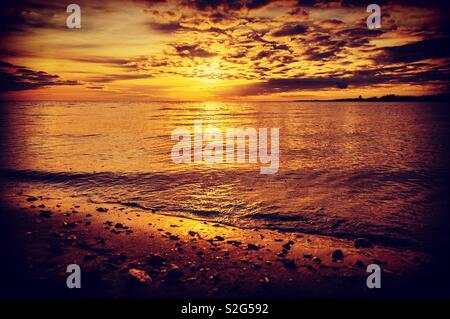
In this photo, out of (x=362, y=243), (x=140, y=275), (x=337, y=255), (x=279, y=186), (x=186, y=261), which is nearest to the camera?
(x=140, y=275)

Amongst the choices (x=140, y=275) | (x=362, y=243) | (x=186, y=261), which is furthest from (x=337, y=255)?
(x=140, y=275)

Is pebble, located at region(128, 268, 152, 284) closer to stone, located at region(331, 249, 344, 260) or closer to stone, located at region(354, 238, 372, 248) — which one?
stone, located at region(331, 249, 344, 260)

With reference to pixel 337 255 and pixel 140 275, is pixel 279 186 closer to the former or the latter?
pixel 337 255

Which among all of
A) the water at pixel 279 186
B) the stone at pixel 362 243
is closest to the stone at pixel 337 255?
the stone at pixel 362 243

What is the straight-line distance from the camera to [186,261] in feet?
19.9

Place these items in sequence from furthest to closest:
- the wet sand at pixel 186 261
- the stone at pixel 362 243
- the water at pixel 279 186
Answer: the water at pixel 279 186 → the stone at pixel 362 243 → the wet sand at pixel 186 261

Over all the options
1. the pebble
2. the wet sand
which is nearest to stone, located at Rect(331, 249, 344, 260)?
the wet sand

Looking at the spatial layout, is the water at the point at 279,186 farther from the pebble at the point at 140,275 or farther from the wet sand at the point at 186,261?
the pebble at the point at 140,275

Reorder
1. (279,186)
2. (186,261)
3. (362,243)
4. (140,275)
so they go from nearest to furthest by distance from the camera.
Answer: (140,275), (186,261), (362,243), (279,186)

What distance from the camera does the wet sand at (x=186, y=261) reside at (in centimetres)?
526
